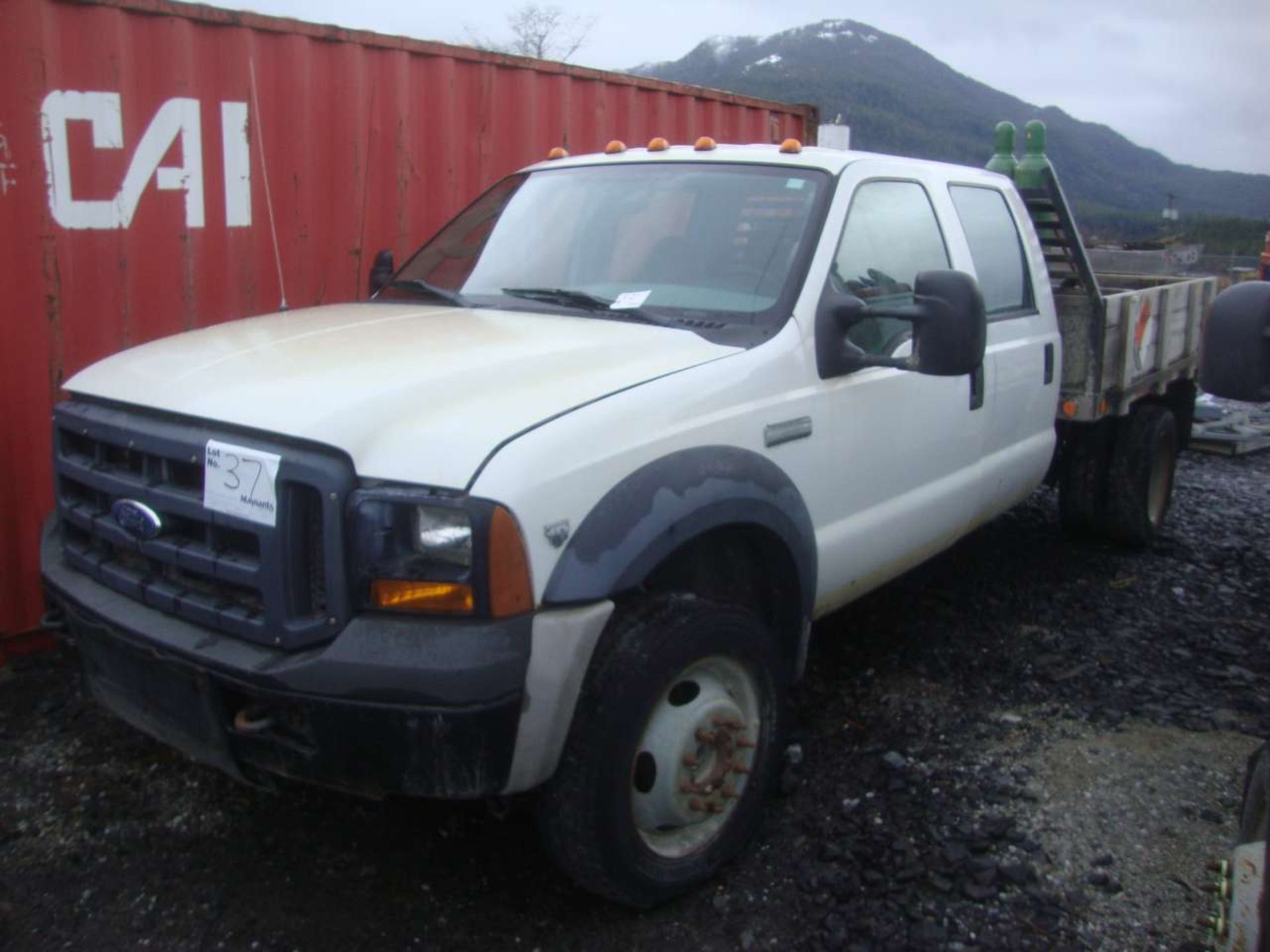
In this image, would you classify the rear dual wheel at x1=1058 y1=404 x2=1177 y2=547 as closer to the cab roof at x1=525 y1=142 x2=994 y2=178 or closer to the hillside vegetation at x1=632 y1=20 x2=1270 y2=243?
the cab roof at x1=525 y1=142 x2=994 y2=178

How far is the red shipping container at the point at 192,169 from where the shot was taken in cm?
436

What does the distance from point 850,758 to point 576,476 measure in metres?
1.68

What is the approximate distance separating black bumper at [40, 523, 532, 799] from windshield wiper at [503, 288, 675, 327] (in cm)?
121

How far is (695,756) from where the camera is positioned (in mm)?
2801

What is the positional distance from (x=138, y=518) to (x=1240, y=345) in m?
2.48

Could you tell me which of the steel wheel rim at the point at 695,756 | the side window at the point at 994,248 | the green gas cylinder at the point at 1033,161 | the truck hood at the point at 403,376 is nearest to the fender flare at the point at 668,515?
the truck hood at the point at 403,376

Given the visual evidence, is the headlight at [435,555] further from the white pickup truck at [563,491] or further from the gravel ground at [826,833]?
the gravel ground at [826,833]

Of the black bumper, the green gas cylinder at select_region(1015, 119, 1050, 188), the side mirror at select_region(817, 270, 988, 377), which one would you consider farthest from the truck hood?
the green gas cylinder at select_region(1015, 119, 1050, 188)

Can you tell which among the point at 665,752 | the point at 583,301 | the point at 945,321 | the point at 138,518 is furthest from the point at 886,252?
the point at 138,518

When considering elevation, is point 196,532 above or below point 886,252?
below

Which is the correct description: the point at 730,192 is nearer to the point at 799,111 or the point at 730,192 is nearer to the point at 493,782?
the point at 493,782

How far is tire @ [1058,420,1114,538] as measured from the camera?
221 inches

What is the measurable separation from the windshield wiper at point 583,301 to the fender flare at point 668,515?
1.83 ft

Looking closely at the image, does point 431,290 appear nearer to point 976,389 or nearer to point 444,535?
point 444,535
